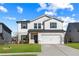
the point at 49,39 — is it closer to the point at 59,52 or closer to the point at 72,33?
the point at 72,33

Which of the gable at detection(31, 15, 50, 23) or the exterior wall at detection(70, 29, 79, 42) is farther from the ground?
the gable at detection(31, 15, 50, 23)

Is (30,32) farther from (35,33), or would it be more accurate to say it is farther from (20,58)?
(20,58)

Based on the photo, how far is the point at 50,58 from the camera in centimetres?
1783

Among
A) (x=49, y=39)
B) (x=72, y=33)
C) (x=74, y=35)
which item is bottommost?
(x=49, y=39)

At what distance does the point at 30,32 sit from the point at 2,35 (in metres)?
4.89

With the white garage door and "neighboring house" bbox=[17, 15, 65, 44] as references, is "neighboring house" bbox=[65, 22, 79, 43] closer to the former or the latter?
"neighboring house" bbox=[17, 15, 65, 44]

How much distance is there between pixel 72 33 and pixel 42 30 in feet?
20.2

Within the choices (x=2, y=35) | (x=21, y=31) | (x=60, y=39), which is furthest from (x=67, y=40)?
(x=2, y=35)

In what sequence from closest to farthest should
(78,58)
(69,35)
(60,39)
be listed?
(78,58) < (60,39) < (69,35)

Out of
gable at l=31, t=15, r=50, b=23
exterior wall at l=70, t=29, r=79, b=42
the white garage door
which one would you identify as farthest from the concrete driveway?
exterior wall at l=70, t=29, r=79, b=42

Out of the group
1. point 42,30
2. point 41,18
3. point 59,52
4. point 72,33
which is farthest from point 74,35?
point 59,52

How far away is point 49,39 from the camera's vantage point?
142 feet

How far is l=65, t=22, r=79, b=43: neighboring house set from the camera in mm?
46000

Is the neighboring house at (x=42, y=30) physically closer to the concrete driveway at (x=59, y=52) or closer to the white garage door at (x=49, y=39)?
the white garage door at (x=49, y=39)
